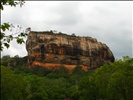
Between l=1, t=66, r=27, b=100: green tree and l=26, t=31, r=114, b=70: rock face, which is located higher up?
l=26, t=31, r=114, b=70: rock face

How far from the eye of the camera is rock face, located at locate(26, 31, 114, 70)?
12512 centimetres

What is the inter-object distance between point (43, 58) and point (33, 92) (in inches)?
2958

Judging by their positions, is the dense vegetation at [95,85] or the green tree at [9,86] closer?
the green tree at [9,86]

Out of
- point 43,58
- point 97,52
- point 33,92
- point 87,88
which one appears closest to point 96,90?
point 87,88

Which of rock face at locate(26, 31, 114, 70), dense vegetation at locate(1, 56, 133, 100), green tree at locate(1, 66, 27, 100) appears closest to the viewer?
green tree at locate(1, 66, 27, 100)

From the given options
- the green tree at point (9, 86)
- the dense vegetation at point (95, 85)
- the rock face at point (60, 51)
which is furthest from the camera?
the rock face at point (60, 51)

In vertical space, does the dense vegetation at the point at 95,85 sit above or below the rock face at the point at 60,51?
below

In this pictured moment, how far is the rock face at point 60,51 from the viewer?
125125 millimetres

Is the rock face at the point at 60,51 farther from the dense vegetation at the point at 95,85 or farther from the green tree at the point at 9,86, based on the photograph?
the green tree at the point at 9,86

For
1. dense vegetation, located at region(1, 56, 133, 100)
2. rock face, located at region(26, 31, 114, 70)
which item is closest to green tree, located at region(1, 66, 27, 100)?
dense vegetation, located at region(1, 56, 133, 100)

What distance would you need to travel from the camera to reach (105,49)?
141 metres

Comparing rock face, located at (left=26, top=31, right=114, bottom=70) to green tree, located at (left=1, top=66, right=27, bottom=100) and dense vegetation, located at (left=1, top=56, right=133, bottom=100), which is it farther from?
green tree, located at (left=1, top=66, right=27, bottom=100)

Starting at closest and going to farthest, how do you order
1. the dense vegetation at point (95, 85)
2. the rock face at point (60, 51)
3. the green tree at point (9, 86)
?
the green tree at point (9, 86) < the dense vegetation at point (95, 85) < the rock face at point (60, 51)

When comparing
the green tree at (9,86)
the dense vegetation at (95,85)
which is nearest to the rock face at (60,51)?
the dense vegetation at (95,85)
